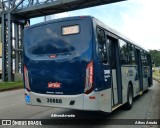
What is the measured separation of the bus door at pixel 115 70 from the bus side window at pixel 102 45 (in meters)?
0.67

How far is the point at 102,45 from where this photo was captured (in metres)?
7.85

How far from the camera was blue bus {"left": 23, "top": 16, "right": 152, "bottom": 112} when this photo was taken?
7250 millimetres

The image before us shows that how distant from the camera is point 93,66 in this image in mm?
7180

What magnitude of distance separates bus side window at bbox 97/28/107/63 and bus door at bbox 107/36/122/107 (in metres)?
0.67

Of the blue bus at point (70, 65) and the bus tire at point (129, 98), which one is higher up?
the blue bus at point (70, 65)

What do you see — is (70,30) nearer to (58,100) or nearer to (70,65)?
(70,65)

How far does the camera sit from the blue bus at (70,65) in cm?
725

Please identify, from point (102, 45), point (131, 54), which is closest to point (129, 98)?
point (131, 54)

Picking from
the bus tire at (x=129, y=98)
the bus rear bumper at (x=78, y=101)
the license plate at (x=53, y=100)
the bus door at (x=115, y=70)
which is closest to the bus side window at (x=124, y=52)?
the bus door at (x=115, y=70)

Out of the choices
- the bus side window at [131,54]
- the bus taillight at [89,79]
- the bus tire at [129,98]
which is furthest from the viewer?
the bus side window at [131,54]

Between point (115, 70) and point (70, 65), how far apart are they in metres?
2.25

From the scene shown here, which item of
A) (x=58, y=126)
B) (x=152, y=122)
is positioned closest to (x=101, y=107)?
(x=58, y=126)

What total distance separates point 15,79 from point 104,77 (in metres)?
24.4

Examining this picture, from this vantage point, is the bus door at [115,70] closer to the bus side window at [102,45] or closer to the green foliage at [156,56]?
the bus side window at [102,45]
